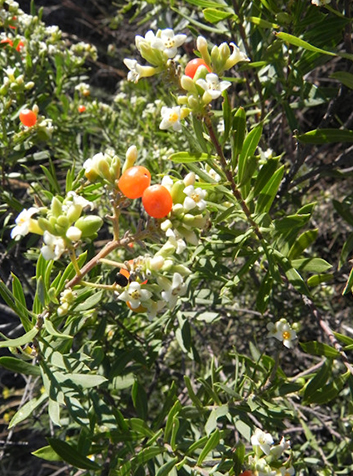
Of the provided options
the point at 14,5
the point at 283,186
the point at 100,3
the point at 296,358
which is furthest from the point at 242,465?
the point at 100,3

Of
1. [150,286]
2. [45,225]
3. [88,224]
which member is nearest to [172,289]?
[150,286]

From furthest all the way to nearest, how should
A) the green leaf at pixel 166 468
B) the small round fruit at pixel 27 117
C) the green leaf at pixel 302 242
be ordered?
the small round fruit at pixel 27 117 < the green leaf at pixel 302 242 < the green leaf at pixel 166 468

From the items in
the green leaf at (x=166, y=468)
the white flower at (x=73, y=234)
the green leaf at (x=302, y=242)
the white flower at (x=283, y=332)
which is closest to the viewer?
the white flower at (x=73, y=234)

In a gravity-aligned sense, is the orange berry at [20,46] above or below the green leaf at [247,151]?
above

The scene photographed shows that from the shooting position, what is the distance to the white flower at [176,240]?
1.41 metres

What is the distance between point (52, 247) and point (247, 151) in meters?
0.82

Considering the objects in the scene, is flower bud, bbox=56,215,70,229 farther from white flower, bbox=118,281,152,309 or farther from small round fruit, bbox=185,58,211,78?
small round fruit, bbox=185,58,211,78

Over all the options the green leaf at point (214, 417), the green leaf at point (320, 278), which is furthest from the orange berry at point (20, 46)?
the green leaf at point (214, 417)

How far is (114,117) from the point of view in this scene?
4105 mm

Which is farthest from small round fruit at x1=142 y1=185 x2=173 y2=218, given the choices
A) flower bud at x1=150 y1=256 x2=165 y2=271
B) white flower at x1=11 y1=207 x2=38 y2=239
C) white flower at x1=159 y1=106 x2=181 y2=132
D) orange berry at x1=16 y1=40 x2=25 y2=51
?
orange berry at x1=16 y1=40 x2=25 y2=51

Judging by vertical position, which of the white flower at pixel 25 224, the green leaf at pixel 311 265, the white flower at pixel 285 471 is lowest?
the white flower at pixel 285 471

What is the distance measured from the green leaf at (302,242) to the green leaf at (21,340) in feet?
3.81

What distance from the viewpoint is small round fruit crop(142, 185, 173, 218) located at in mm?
1411

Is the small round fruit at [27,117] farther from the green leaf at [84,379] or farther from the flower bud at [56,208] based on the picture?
the green leaf at [84,379]
